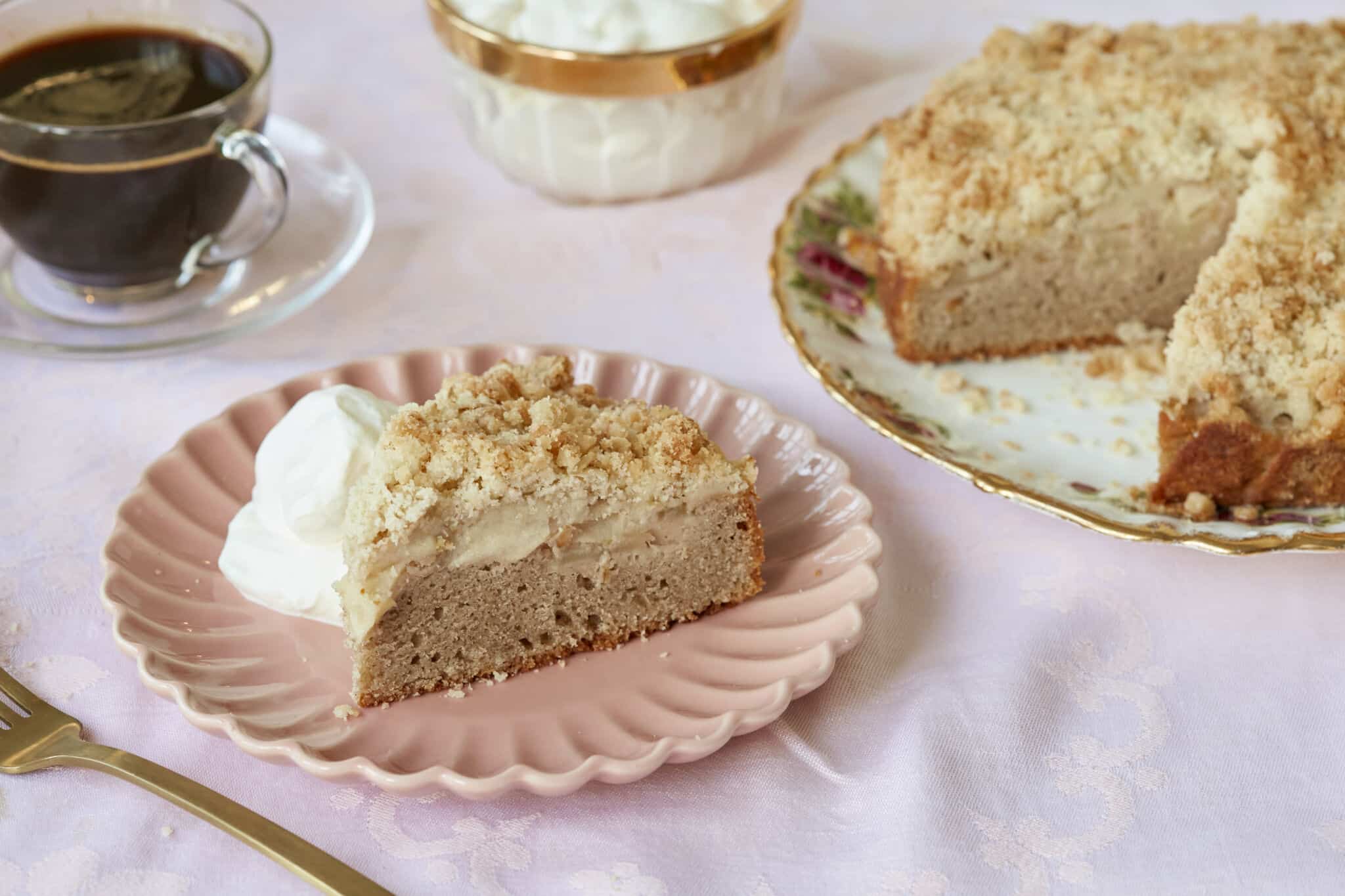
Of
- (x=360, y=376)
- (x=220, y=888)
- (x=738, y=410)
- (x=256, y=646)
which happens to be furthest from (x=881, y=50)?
(x=220, y=888)

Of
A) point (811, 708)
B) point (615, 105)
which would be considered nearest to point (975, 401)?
point (811, 708)

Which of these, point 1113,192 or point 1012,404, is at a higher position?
point 1113,192

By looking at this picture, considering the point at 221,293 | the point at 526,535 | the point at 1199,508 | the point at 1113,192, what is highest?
the point at 1113,192

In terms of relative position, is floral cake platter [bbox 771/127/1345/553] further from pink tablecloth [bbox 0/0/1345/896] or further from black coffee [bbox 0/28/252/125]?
black coffee [bbox 0/28/252/125]

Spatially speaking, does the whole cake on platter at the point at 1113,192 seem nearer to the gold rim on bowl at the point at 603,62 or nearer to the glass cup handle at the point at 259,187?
the gold rim on bowl at the point at 603,62

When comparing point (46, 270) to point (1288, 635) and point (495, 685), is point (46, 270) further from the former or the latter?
point (1288, 635)

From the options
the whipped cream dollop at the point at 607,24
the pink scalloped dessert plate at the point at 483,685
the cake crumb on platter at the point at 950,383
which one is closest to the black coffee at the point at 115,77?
the whipped cream dollop at the point at 607,24

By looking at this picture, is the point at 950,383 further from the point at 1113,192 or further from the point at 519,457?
the point at 519,457
